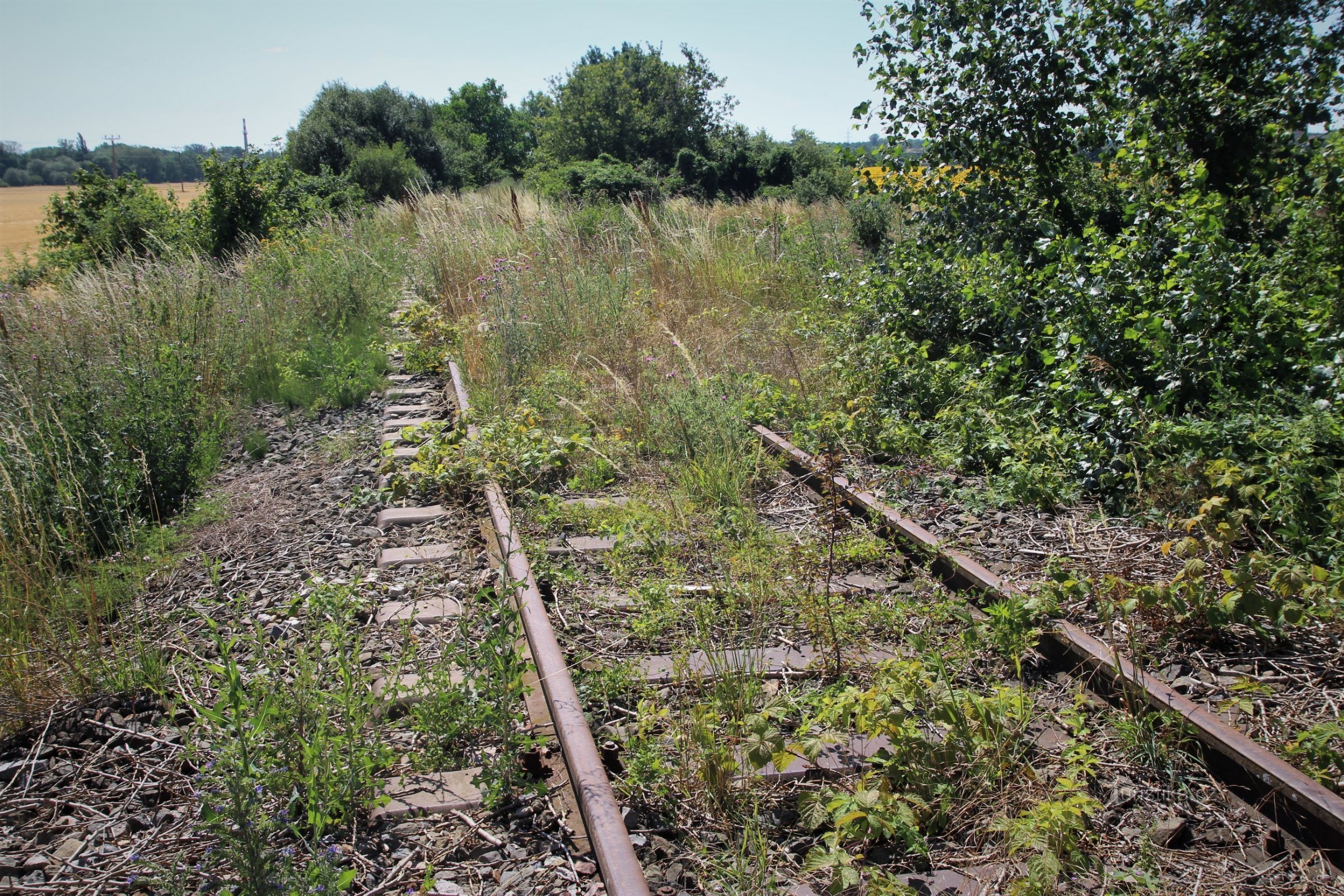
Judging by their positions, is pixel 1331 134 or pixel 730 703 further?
pixel 1331 134

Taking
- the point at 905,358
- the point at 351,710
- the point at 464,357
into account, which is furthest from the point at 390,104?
the point at 351,710

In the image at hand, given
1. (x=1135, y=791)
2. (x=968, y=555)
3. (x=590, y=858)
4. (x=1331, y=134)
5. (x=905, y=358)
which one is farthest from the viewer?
(x=905, y=358)

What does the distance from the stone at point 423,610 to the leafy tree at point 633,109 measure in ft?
149

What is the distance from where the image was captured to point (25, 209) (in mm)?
48344

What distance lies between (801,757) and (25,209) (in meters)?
61.9

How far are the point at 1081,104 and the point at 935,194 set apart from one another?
4.41ft

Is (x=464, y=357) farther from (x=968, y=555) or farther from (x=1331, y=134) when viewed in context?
(x=1331, y=134)

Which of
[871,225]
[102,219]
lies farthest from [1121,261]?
[102,219]

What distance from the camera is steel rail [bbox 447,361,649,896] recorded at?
2.24 m

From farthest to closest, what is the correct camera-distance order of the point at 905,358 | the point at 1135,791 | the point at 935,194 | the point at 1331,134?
1. the point at 935,194
2. the point at 905,358
3. the point at 1331,134
4. the point at 1135,791

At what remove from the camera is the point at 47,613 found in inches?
143

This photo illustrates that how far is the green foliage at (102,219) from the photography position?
17031 mm

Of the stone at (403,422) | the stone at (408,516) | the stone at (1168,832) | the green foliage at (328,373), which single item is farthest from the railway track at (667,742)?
the green foliage at (328,373)

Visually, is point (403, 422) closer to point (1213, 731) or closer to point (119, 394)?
point (119, 394)
